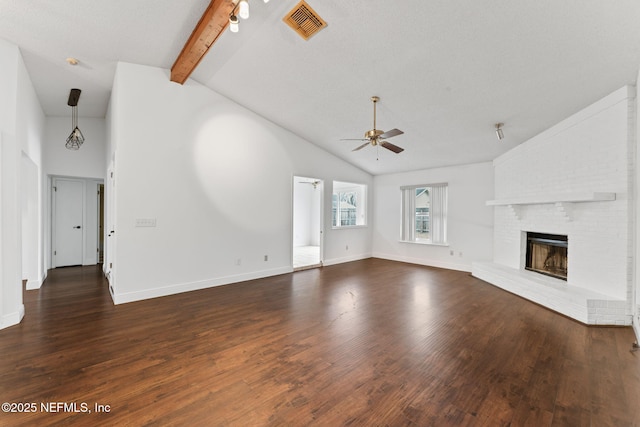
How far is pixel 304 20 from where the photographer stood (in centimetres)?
299

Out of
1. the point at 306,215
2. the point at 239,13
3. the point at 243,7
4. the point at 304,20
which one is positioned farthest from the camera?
the point at 306,215

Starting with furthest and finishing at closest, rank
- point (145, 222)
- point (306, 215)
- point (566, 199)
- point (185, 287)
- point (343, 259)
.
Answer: point (306, 215)
point (343, 259)
point (185, 287)
point (145, 222)
point (566, 199)

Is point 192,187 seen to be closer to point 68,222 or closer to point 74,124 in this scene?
point 74,124

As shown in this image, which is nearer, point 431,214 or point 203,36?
point 203,36

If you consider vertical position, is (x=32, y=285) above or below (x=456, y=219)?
below

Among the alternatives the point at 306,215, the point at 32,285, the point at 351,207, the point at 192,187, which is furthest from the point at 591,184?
the point at 32,285

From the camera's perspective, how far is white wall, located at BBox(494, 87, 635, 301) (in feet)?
10.6

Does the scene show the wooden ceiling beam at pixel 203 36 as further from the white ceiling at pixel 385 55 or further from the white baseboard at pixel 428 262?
the white baseboard at pixel 428 262

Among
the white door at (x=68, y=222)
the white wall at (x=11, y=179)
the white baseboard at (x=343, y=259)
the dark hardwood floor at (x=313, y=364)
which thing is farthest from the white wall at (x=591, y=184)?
the white door at (x=68, y=222)

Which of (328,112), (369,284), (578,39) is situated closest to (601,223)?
(578,39)

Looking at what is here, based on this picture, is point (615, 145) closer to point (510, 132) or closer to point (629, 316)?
point (510, 132)

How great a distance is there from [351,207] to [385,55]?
5.50 m

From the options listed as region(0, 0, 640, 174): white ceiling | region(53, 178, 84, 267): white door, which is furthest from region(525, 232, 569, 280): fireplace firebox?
region(53, 178, 84, 267): white door

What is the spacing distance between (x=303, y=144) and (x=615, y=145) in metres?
4.96
